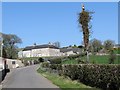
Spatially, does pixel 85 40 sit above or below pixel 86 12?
below

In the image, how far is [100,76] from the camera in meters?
24.1

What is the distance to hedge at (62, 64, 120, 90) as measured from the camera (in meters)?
20.8

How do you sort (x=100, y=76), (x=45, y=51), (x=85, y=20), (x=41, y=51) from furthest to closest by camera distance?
(x=41, y=51), (x=45, y=51), (x=85, y=20), (x=100, y=76)

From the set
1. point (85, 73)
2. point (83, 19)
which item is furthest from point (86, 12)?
point (85, 73)

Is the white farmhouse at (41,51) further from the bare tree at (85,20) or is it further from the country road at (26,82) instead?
the country road at (26,82)

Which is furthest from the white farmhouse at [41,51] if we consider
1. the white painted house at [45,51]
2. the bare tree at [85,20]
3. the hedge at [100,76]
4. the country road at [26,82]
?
the hedge at [100,76]

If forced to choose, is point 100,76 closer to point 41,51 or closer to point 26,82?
point 26,82

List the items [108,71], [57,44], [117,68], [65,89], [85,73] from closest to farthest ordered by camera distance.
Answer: [117,68] < [108,71] < [65,89] < [85,73] < [57,44]

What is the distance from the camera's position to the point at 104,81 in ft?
75.3

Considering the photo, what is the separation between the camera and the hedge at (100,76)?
20.8m

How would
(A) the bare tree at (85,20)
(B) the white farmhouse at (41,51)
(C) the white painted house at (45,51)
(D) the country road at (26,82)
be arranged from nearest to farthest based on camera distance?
(D) the country road at (26,82) → (A) the bare tree at (85,20) → (C) the white painted house at (45,51) → (B) the white farmhouse at (41,51)

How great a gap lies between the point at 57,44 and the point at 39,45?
1522cm

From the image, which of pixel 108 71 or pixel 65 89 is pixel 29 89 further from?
pixel 108 71

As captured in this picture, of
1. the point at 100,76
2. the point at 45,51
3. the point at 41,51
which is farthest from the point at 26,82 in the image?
the point at 41,51
